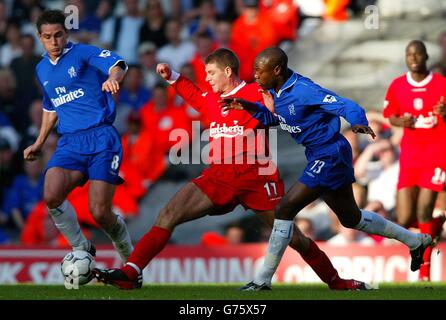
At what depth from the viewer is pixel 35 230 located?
16.7m

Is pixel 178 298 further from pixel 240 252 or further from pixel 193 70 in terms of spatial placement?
pixel 193 70

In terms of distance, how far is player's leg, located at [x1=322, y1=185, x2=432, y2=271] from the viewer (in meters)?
9.97

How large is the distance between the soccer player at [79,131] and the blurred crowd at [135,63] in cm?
490

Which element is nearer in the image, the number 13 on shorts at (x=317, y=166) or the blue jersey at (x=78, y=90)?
the number 13 on shorts at (x=317, y=166)

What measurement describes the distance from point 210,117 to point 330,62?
7264 mm

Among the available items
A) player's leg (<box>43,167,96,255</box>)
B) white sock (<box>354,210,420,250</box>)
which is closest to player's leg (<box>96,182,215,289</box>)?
player's leg (<box>43,167,96,255</box>)

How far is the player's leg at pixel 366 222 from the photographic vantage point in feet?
32.7

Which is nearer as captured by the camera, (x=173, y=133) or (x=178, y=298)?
(x=178, y=298)

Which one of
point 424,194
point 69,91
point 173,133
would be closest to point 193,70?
point 173,133

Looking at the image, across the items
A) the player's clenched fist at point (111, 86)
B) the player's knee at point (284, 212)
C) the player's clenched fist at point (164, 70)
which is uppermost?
the player's clenched fist at point (164, 70)

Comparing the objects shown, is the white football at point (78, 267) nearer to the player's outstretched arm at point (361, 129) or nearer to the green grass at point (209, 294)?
the green grass at point (209, 294)

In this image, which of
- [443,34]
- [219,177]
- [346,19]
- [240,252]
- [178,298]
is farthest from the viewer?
[346,19]

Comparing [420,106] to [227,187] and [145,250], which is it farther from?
[145,250]

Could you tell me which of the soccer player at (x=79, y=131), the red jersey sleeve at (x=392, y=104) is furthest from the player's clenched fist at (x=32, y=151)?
the red jersey sleeve at (x=392, y=104)
